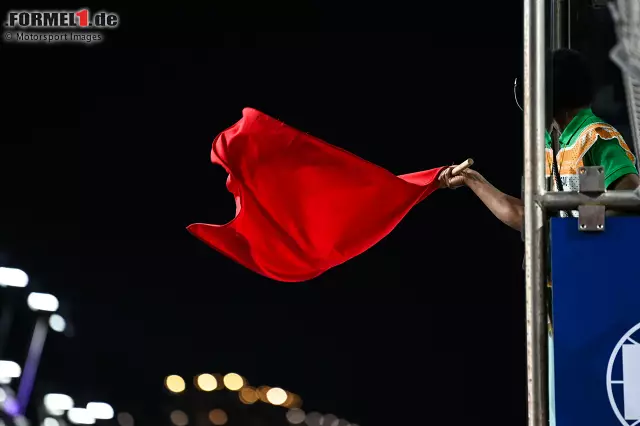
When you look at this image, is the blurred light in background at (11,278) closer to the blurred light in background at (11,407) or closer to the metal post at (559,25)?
the blurred light in background at (11,407)

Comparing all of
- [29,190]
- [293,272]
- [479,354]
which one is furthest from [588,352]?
[29,190]

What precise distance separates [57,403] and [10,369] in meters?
0.84

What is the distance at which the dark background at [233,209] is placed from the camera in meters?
11.5

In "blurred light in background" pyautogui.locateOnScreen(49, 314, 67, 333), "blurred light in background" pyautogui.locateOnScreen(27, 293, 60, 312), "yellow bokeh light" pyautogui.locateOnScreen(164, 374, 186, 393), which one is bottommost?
"yellow bokeh light" pyautogui.locateOnScreen(164, 374, 186, 393)

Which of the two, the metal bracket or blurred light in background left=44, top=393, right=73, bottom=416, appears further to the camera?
blurred light in background left=44, top=393, right=73, bottom=416

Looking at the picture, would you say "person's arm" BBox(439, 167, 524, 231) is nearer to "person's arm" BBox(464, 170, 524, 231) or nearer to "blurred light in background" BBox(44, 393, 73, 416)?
"person's arm" BBox(464, 170, 524, 231)

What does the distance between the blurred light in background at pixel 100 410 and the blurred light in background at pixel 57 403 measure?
0.36m

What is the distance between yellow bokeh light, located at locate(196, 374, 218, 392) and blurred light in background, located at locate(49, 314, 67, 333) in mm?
1675

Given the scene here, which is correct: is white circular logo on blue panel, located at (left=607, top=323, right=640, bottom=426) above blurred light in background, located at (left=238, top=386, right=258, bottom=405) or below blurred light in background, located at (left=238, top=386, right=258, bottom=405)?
above

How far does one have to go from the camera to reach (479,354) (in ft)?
40.7

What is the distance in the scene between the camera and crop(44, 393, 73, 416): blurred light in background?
39.3 ft

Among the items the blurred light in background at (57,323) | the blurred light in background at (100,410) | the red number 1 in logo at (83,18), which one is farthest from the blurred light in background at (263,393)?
the red number 1 in logo at (83,18)

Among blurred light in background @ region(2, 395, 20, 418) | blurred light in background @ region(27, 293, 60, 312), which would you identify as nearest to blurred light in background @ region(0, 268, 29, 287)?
blurred light in background @ region(27, 293, 60, 312)

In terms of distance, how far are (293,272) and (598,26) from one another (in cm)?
116
